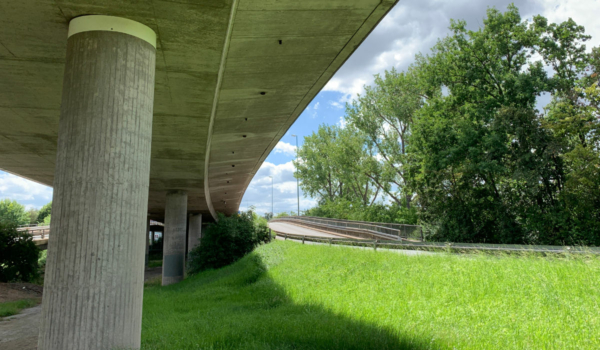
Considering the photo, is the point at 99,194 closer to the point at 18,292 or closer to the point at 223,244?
the point at 18,292

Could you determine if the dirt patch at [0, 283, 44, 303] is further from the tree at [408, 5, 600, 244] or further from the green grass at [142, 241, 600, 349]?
the tree at [408, 5, 600, 244]

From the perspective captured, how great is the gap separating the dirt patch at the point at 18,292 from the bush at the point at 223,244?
884cm

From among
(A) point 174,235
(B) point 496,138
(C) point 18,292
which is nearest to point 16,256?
(C) point 18,292

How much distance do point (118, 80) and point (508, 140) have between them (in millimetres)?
23435

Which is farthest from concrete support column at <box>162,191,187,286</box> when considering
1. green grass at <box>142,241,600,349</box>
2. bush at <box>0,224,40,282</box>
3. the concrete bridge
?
the concrete bridge

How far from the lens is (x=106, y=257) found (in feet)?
18.3

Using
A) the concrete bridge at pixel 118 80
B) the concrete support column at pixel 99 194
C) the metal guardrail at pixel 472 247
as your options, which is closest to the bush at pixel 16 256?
the concrete bridge at pixel 118 80

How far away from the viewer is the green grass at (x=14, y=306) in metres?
15.0

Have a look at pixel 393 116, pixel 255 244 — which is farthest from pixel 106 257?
pixel 393 116

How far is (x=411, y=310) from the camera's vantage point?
7.75 meters

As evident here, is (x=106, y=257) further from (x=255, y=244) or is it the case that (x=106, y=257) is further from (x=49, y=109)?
(x=255, y=244)

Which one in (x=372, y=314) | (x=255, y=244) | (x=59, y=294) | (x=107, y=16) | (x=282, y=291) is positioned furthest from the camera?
(x=255, y=244)

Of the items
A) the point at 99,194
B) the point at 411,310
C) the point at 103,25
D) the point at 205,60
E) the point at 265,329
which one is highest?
the point at 205,60

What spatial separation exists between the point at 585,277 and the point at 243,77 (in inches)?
326
